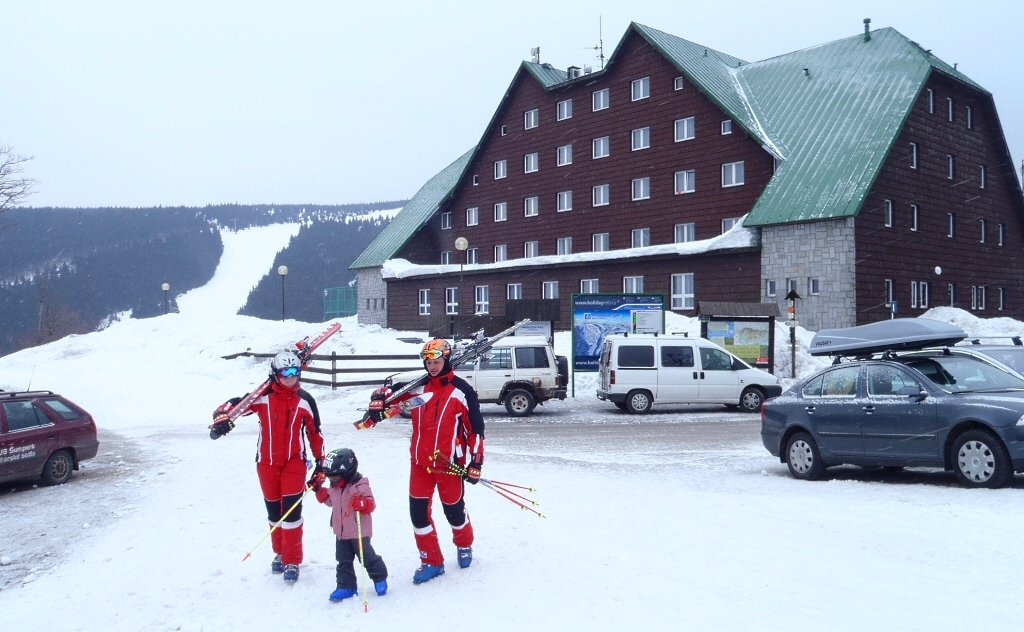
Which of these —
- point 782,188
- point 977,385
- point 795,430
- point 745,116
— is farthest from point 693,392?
point 745,116

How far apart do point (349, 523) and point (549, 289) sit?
34.4 meters

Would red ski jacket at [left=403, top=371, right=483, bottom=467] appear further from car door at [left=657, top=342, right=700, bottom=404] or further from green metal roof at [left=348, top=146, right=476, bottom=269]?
green metal roof at [left=348, top=146, right=476, bottom=269]

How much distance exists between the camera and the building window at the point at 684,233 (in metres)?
37.4

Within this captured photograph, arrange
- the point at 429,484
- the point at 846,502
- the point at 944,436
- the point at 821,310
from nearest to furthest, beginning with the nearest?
the point at 429,484 < the point at 846,502 < the point at 944,436 < the point at 821,310

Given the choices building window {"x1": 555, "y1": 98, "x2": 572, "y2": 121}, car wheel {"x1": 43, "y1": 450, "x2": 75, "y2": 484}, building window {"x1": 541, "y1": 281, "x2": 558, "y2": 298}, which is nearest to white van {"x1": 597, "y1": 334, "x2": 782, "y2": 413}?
car wheel {"x1": 43, "y1": 450, "x2": 75, "y2": 484}

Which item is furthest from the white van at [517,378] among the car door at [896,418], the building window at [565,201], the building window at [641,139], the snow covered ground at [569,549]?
the building window at [565,201]

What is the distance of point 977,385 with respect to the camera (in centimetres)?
1014

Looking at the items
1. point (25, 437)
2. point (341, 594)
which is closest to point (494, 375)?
point (25, 437)

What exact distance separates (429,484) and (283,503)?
117 cm

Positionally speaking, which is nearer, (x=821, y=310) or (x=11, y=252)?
(x=821, y=310)

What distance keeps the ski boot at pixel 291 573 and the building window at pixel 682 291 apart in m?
29.6

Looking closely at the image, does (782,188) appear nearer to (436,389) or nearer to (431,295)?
(431,295)

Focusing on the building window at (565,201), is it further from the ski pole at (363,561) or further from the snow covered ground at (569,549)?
the ski pole at (363,561)

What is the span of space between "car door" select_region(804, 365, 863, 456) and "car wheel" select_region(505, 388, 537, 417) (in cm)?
1012
